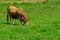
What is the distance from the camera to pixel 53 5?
1146 inches

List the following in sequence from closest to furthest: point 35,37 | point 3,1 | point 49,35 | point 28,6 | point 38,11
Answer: point 35,37
point 49,35
point 38,11
point 28,6
point 3,1

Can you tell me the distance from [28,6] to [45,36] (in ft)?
51.9

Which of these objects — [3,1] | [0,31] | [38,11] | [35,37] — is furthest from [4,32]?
[3,1]

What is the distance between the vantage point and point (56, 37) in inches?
487

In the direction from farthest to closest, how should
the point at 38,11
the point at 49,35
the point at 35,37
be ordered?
the point at 38,11 → the point at 49,35 → the point at 35,37

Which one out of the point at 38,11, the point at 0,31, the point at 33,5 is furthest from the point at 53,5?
the point at 0,31

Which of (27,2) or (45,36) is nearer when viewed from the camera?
(45,36)

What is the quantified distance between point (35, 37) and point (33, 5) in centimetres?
1668

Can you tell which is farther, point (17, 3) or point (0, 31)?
point (17, 3)

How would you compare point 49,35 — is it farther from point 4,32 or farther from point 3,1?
point 3,1

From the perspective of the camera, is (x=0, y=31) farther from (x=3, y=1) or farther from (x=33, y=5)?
(x=3, y=1)

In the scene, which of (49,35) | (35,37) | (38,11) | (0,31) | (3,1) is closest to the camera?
(35,37)

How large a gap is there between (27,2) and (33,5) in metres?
1.33

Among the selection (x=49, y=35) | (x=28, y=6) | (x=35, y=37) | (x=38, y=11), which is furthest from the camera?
(x=28, y=6)
